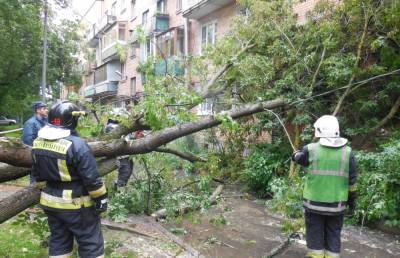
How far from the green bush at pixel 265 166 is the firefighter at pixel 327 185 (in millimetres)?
4264

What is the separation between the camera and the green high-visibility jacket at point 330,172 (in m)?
4.34

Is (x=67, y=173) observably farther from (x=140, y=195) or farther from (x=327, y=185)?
(x=140, y=195)

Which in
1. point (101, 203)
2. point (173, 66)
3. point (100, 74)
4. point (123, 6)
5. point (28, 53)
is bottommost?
point (101, 203)

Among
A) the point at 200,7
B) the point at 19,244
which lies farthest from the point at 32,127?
the point at 200,7

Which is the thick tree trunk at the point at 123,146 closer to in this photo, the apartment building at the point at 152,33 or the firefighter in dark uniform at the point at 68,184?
the firefighter in dark uniform at the point at 68,184

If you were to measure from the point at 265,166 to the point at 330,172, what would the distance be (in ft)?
15.6

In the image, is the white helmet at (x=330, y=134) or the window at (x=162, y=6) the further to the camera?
the window at (x=162, y=6)

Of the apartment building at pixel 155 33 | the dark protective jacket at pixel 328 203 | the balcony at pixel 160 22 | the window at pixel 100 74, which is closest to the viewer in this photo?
the dark protective jacket at pixel 328 203

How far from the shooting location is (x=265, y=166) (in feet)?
29.8

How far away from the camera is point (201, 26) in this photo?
63.9ft

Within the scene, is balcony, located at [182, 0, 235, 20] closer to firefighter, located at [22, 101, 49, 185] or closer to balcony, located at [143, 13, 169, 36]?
balcony, located at [143, 13, 169, 36]

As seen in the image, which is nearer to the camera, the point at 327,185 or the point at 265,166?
the point at 327,185

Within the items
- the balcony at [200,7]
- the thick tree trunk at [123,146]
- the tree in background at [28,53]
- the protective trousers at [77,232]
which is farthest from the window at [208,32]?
the protective trousers at [77,232]

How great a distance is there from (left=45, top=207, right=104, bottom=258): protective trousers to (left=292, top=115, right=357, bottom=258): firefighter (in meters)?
2.22
